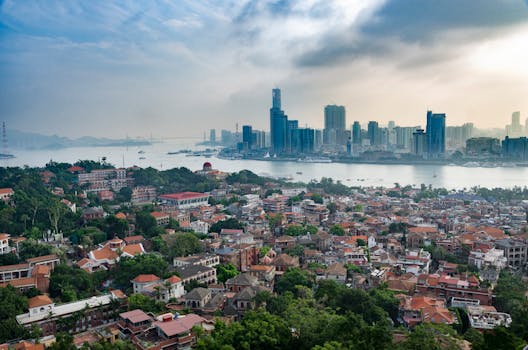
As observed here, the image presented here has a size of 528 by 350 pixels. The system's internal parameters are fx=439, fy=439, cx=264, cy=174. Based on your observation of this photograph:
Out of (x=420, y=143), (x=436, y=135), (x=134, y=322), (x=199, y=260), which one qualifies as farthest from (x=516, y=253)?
(x=420, y=143)

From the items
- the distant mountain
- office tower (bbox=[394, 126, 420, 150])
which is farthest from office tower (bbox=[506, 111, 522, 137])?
the distant mountain

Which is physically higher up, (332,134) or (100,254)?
(332,134)

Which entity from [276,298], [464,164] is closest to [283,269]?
[276,298]

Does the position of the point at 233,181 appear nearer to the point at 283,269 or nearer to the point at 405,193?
the point at 405,193

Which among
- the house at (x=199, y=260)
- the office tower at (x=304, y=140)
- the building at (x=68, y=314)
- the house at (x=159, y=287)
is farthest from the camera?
the office tower at (x=304, y=140)

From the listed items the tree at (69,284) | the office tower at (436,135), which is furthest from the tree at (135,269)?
the office tower at (436,135)

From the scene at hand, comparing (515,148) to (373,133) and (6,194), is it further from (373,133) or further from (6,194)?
(6,194)

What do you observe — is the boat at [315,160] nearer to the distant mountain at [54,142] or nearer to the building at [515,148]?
the building at [515,148]
